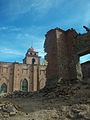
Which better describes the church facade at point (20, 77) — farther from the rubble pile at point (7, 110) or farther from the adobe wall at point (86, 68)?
the rubble pile at point (7, 110)

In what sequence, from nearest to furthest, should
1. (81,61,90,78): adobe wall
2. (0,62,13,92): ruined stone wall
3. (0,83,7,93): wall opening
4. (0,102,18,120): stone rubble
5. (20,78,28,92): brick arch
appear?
(0,102,18,120): stone rubble, (81,61,90,78): adobe wall, (0,83,7,93): wall opening, (0,62,13,92): ruined stone wall, (20,78,28,92): brick arch

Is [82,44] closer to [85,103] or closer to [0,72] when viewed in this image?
[85,103]

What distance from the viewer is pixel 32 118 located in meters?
8.64

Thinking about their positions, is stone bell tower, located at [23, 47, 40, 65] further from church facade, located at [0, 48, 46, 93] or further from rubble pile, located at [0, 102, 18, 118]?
rubble pile, located at [0, 102, 18, 118]

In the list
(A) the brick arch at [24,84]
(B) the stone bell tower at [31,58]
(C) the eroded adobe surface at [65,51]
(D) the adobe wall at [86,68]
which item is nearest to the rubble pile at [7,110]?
(C) the eroded adobe surface at [65,51]

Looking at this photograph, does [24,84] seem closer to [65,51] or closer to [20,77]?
[20,77]

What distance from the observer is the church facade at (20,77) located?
129 ft

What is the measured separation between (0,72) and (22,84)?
4.48 meters

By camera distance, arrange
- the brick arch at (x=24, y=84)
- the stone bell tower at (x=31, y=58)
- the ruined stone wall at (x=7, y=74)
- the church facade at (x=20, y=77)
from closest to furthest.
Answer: the ruined stone wall at (x=7, y=74) < the church facade at (x=20, y=77) < the brick arch at (x=24, y=84) < the stone bell tower at (x=31, y=58)

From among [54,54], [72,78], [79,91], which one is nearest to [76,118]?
[79,91]

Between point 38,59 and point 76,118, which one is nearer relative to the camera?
point 76,118

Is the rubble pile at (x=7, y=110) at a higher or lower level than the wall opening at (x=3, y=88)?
lower

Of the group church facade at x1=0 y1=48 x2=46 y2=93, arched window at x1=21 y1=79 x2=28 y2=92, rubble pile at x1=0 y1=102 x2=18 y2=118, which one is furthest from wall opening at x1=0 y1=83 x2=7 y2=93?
rubble pile at x1=0 y1=102 x2=18 y2=118

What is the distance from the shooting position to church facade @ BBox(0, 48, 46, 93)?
1549 inches
